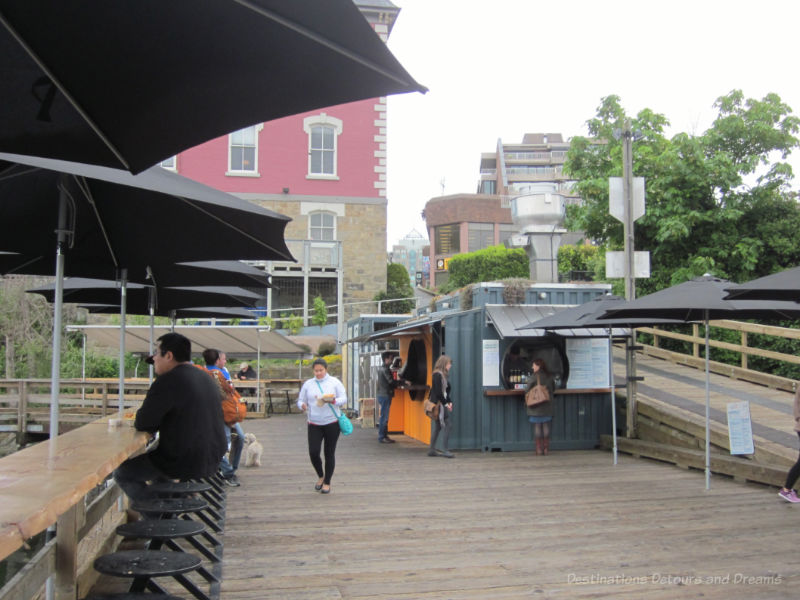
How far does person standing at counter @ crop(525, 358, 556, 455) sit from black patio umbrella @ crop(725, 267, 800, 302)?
208 inches

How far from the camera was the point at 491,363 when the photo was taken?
41.7 feet

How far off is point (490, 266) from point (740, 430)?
32725mm

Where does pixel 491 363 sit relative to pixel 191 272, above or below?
below

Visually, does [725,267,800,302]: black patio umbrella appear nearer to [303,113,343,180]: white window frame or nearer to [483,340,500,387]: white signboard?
[483,340,500,387]: white signboard

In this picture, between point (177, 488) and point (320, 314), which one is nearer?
point (177, 488)

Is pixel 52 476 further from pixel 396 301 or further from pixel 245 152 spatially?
pixel 245 152

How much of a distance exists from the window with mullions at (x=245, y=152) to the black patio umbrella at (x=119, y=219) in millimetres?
24553

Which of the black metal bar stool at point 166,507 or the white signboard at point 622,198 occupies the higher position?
the white signboard at point 622,198

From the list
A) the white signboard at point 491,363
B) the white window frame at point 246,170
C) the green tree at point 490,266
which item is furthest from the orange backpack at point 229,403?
the green tree at point 490,266

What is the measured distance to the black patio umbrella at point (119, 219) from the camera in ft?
15.7

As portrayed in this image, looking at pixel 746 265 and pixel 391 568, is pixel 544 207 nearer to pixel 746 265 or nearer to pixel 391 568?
pixel 746 265

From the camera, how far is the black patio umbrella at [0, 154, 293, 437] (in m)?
4.79

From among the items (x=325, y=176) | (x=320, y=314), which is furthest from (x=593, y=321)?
(x=325, y=176)

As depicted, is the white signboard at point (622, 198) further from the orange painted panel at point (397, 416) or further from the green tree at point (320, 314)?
the green tree at point (320, 314)
